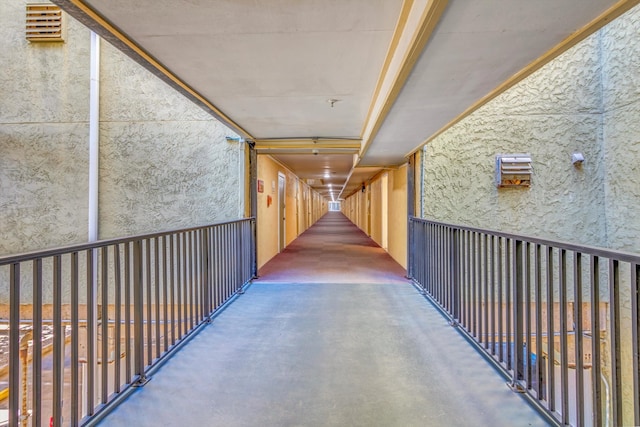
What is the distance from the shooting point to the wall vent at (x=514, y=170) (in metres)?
4.50

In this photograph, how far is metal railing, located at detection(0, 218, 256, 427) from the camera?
138cm

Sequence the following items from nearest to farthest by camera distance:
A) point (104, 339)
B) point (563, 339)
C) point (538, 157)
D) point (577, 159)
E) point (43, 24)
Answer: point (563, 339)
point (104, 339)
point (577, 159)
point (538, 157)
point (43, 24)

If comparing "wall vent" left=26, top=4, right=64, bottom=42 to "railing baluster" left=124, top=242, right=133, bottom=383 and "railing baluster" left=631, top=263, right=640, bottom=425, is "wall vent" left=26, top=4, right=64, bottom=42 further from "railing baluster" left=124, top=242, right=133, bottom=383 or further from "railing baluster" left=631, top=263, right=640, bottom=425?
"railing baluster" left=631, top=263, right=640, bottom=425

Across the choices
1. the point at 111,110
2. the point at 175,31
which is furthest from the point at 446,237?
the point at 111,110

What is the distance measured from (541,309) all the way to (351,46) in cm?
215

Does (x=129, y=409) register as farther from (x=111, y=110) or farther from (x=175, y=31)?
(x=111, y=110)

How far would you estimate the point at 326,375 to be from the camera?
7.06 ft

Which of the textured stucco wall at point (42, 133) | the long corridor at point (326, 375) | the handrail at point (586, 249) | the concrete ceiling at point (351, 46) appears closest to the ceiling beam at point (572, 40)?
the concrete ceiling at point (351, 46)

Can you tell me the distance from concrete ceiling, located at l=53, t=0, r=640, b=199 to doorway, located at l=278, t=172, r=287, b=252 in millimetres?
4718

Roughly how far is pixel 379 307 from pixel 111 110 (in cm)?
496

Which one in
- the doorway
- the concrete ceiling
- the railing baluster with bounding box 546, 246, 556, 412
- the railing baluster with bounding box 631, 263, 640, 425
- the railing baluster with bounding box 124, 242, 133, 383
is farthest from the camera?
the doorway

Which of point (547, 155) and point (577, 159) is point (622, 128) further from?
point (547, 155)

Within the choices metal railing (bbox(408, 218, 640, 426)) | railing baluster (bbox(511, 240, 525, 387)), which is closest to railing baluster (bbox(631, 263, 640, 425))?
metal railing (bbox(408, 218, 640, 426))

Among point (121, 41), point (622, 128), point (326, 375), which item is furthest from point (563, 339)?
point (622, 128)
